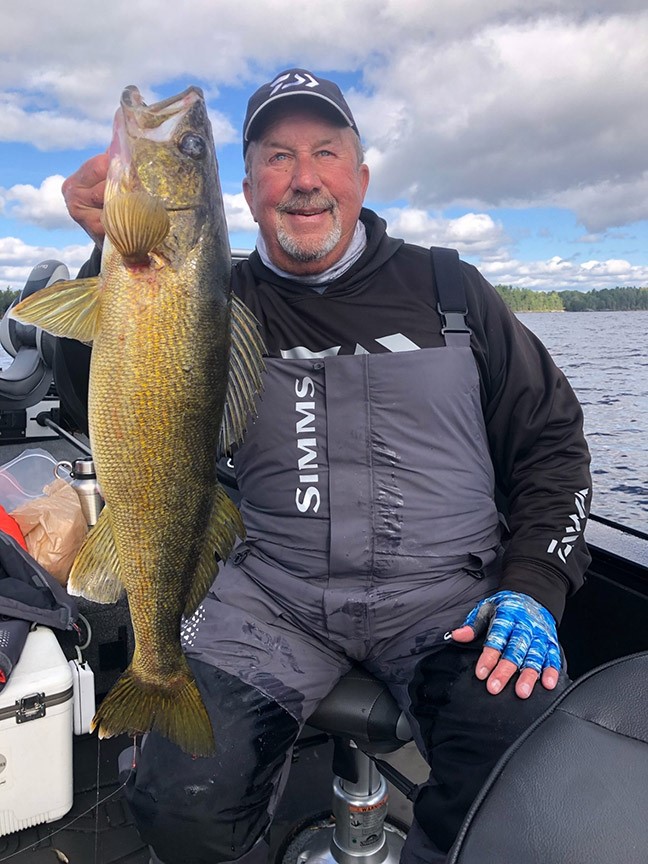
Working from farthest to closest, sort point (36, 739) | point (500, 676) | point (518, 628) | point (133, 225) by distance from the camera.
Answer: point (36, 739) → point (518, 628) → point (500, 676) → point (133, 225)

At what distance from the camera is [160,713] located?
176 centimetres

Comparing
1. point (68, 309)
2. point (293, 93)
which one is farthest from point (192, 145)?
point (293, 93)

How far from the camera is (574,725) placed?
1202 millimetres

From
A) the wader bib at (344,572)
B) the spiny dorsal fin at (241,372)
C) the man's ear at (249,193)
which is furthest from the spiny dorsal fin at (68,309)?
the man's ear at (249,193)

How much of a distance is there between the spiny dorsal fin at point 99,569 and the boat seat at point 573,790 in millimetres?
1117

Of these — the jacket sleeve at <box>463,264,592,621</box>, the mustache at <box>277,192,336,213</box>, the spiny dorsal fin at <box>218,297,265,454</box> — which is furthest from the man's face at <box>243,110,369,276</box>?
the spiny dorsal fin at <box>218,297,265,454</box>

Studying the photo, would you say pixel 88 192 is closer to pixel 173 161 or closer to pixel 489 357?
pixel 173 161

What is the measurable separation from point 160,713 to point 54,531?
1.46m

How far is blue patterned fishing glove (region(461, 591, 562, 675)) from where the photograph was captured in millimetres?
1794

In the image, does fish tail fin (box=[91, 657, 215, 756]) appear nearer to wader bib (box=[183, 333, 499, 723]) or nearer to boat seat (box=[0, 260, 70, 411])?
wader bib (box=[183, 333, 499, 723])

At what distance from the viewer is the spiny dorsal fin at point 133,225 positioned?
1.62 meters

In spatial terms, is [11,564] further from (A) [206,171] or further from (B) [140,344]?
(A) [206,171]

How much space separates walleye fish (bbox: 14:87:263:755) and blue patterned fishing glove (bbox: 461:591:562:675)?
29.9 inches

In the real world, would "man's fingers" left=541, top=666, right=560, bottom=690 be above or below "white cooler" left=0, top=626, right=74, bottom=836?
above
